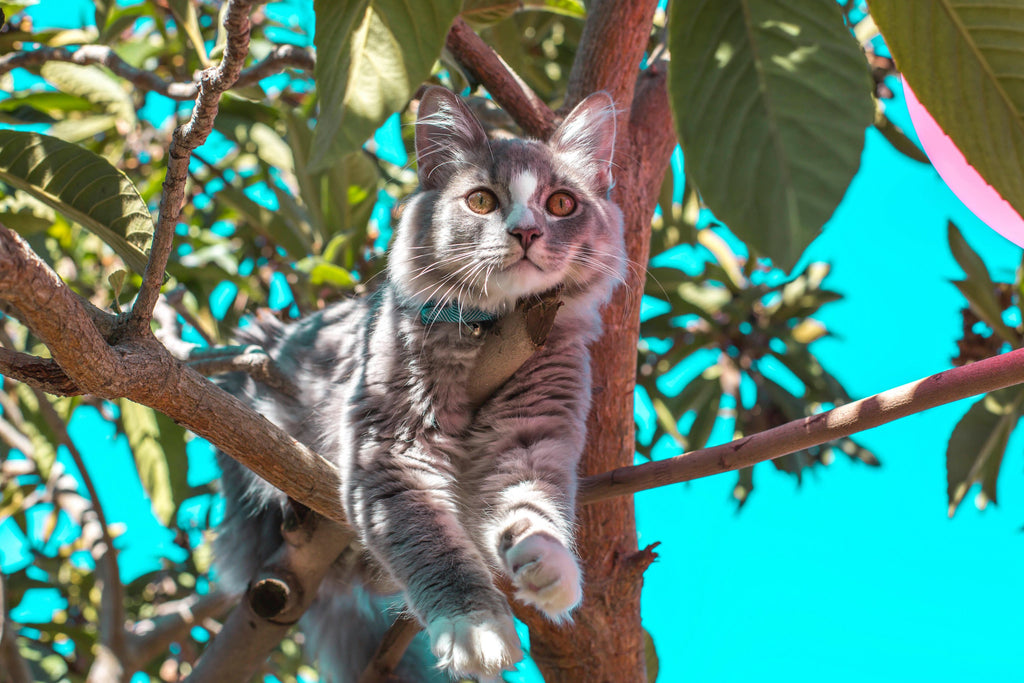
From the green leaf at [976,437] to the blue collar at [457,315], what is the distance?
130 centimetres

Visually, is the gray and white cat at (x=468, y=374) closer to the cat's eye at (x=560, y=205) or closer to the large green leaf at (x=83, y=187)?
the cat's eye at (x=560, y=205)

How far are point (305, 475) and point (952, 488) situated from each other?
1.66 metres

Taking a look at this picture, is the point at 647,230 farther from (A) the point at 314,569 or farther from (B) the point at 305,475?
(A) the point at 314,569

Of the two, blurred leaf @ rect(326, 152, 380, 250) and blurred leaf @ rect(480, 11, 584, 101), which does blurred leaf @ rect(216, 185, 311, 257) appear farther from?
blurred leaf @ rect(480, 11, 584, 101)

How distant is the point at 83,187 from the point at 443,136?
90 cm

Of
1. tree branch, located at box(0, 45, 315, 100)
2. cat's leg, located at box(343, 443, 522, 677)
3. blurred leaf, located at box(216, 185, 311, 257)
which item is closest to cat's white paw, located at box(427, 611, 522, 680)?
cat's leg, located at box(343, 443, 522, 677)

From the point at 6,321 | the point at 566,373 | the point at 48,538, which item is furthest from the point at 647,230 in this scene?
the point at 48,538

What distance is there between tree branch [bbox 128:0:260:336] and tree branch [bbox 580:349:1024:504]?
0.83m

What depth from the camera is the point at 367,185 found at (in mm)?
2805

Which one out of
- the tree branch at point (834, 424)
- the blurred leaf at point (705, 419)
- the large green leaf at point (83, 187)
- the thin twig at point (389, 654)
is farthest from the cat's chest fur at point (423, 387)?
the blurred leaf at point (705, 419)

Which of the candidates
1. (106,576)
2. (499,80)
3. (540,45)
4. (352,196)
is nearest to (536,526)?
(499,80)

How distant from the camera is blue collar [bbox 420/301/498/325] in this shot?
5.99 ft

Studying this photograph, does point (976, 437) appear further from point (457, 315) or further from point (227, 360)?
point (227, 360)

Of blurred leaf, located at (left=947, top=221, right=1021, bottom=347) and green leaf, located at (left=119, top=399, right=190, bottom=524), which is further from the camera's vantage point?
blurred leaf, located at (left=947, top=221, right=1021, bottom=347)
